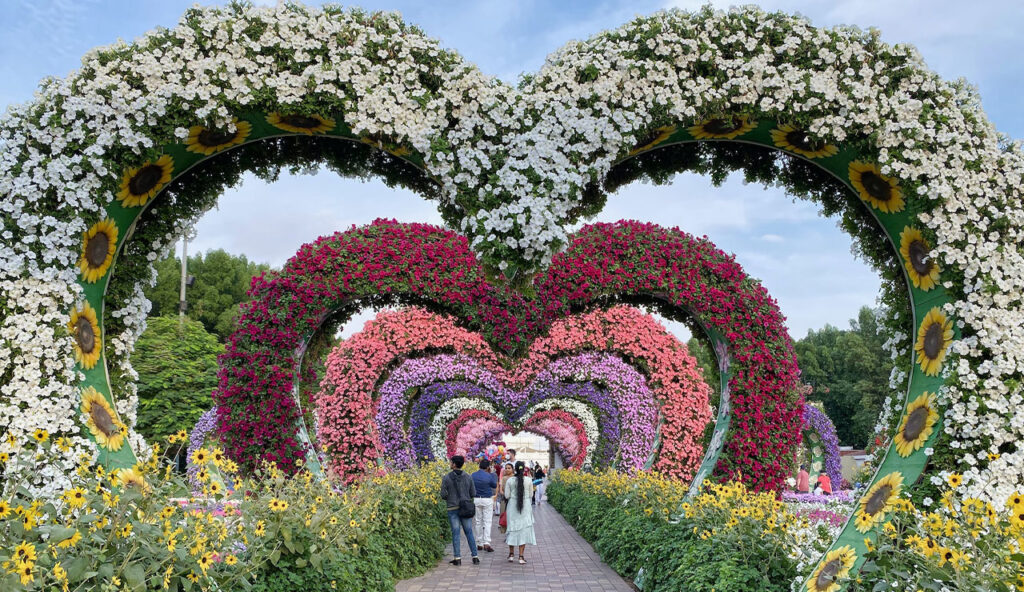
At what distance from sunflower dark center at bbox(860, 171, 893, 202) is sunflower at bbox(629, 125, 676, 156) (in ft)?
4.27

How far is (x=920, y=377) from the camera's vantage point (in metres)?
4.80

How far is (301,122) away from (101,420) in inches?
91.6

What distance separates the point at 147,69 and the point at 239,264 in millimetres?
35688

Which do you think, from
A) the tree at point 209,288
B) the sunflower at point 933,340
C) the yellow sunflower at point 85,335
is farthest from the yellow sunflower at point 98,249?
the tree at point 209,288

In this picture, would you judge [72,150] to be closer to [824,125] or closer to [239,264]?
[824,125]

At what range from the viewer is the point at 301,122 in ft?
16.0

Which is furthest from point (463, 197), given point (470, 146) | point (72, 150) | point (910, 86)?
point (910, 86)

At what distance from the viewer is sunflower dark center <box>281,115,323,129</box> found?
4.76 meters

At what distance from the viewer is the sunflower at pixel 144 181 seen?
16.3ft

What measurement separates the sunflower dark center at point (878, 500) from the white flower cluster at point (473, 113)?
90cm

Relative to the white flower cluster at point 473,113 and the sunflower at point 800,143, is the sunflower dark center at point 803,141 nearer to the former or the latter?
the sunflower at point 800,143

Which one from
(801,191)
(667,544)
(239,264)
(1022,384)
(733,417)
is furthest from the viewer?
(239,264)

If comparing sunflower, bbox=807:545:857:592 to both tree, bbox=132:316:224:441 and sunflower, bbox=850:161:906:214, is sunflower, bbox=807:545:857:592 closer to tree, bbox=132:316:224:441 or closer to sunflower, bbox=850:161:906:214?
sunflower, bbox=850:161:906:214

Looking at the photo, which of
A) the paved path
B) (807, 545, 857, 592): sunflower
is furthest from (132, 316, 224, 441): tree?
(807, 545, 857, 592): sunflower
